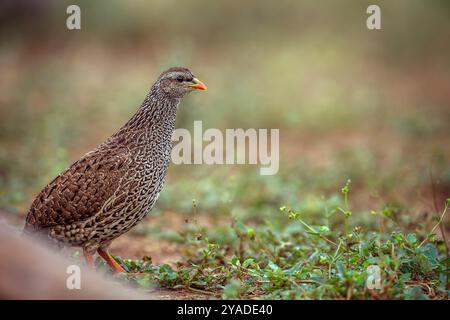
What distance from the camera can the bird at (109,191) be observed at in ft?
16.0

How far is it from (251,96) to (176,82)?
7.22 m

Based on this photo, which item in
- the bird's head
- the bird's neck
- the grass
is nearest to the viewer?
the grass

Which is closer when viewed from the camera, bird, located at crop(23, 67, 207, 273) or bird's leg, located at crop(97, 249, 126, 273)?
bird, located at crop(23, 67, 207, 273)

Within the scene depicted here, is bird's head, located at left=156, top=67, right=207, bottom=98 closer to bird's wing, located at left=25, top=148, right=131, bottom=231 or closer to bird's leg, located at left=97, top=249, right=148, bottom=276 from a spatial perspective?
bird's wing, located at left=25, top=148, right=131, bottom=231

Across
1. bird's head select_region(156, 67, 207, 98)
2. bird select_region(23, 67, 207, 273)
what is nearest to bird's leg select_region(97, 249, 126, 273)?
bird select_region(23, 67, 207, 273)

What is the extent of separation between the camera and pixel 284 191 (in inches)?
328

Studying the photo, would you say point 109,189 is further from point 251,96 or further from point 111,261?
point 251,96

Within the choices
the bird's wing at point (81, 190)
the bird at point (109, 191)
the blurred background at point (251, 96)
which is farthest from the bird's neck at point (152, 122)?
the blurred background at point (251, 96)

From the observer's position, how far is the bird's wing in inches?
193

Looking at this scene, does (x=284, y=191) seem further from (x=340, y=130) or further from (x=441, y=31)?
(x=441, y=31)

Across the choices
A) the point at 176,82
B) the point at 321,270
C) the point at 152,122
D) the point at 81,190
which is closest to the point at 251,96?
the point at 176,82

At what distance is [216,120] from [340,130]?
2172mm

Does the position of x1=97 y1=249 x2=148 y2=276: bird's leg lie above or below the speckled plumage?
below

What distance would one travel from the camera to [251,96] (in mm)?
12523
